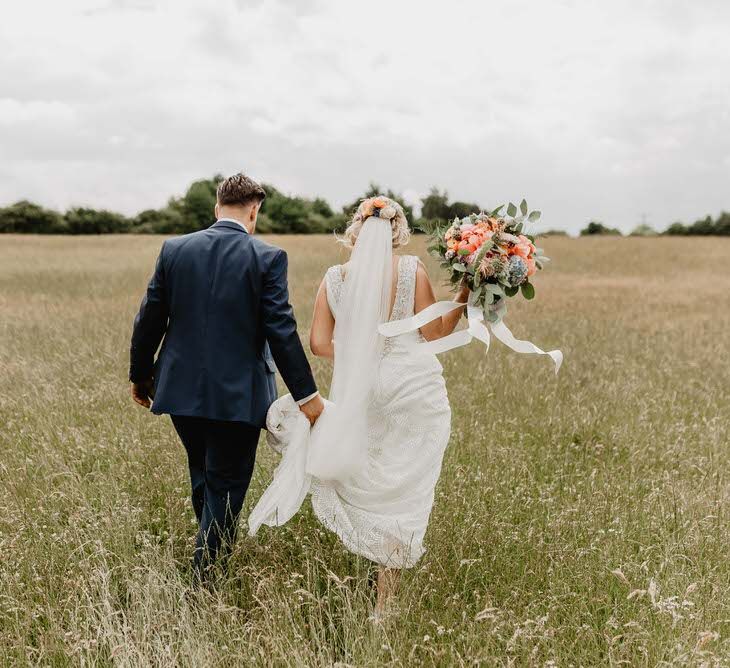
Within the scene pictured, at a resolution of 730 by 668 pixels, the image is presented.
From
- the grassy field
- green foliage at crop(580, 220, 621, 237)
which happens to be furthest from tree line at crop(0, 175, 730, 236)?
the grassy field

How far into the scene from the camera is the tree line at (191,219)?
54.7 meters

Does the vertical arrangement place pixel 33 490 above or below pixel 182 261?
below

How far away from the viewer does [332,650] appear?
359 centimetres

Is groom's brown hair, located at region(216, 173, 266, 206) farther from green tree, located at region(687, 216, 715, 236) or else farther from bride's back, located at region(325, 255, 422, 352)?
green tree, located at region(687, 216, 715, 236)

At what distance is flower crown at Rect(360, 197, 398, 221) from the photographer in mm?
3994

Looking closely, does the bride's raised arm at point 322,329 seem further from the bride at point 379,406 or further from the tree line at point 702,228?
the tree line at point 702,228

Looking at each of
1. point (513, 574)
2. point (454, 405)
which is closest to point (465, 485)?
point (513, 574)

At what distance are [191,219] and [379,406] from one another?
188ft

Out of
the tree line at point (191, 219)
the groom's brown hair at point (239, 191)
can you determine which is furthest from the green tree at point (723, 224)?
the groom's brown hair at point (239, 191)

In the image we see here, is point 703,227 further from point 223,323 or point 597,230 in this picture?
point 223,323

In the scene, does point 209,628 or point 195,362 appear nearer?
point 209,628

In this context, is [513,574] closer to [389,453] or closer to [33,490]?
[389,453]

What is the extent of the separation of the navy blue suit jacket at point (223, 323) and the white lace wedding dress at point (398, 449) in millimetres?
403

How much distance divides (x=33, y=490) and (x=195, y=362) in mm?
2087
